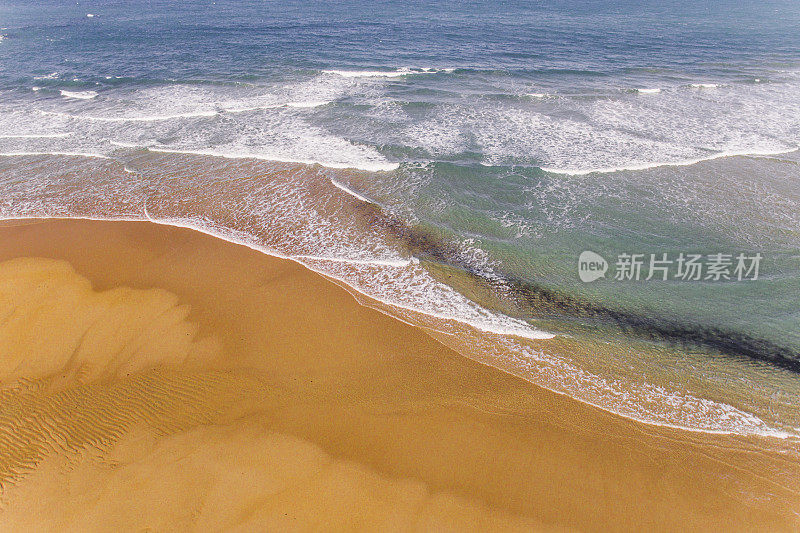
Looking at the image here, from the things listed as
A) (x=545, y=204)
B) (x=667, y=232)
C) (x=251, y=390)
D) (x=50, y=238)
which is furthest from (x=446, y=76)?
(x=251, y=390)

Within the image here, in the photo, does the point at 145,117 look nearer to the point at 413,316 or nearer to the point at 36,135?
the point at 36,135

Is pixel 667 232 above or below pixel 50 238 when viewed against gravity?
above

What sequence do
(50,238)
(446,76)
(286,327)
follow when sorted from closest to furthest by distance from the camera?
(286,327) < (50,238) < (446,76)

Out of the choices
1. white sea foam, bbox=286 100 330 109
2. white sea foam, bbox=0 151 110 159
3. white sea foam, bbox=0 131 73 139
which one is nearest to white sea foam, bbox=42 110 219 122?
white sea foam, bbox=0 131 73 139

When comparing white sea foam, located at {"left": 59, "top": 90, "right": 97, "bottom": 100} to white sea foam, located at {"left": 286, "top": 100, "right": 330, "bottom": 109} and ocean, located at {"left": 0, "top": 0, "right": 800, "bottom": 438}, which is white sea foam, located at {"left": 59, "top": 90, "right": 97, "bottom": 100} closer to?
ocean, located at {"left": 0, "top": 0, "right": 800, "bottom": 438}

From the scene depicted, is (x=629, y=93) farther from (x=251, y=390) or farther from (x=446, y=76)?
(x=251, y=390)
